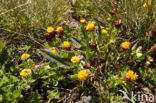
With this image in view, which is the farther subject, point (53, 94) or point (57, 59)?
point (57, 59)

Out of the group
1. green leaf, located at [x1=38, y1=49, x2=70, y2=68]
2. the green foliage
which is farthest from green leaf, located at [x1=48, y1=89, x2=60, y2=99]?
→ green leaf, located at [x1=38, y1=49, x2=70, y2=68]

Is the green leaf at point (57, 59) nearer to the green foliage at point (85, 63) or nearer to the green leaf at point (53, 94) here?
the green foliage at point (85, 63)

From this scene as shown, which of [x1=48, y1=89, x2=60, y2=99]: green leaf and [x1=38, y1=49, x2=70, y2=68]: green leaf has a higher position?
[x1=38, y1=49, x2=70, y2=68]: green leaf

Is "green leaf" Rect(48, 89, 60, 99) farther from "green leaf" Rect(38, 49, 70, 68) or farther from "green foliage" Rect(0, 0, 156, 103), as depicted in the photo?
"green leaf" Rect(38, 49, 70, 68)

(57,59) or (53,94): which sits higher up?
(57,59)

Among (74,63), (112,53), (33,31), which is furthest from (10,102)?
(33,31)

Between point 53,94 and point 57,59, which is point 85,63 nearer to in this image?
point 57,59

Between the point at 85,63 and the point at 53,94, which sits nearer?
the point at 53,94

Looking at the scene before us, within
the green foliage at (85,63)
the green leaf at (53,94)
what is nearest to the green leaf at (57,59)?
the green foliage at (85,63)

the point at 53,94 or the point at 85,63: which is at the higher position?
the point at 85,63

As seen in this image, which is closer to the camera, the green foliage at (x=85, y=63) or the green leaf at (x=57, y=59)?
the green foliage at (x=85, y=63)

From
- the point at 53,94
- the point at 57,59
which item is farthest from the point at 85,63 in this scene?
the point at 53,94
